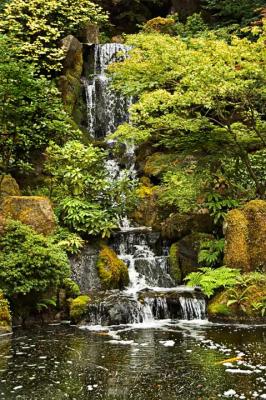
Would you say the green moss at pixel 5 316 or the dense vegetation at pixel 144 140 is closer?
the green moss at pixel 5 316

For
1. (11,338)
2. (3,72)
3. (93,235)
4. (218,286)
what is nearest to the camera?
(11,338)

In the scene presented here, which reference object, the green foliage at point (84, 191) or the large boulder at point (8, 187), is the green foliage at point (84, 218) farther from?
the large boulder at point (8, 187)

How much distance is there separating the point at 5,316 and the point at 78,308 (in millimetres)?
2052

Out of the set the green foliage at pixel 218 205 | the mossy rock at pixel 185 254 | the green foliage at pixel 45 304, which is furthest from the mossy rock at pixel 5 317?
the green foliage at pixel 218 205

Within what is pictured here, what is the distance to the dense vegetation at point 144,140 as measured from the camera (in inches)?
530

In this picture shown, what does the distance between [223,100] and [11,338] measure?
943 centimetres

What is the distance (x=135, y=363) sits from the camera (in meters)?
9.15

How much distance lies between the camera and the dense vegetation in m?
13.5

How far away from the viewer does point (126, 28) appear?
34.3m

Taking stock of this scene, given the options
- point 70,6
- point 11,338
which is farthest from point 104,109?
point 11,338

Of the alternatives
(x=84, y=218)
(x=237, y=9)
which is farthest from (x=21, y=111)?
(x=237, y=9)

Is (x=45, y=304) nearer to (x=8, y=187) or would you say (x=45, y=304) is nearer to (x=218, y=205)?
(x=8, y=187)

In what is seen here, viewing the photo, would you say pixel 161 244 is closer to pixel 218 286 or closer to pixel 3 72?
pixel 218 286

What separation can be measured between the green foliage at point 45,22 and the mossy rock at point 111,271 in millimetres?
9073
